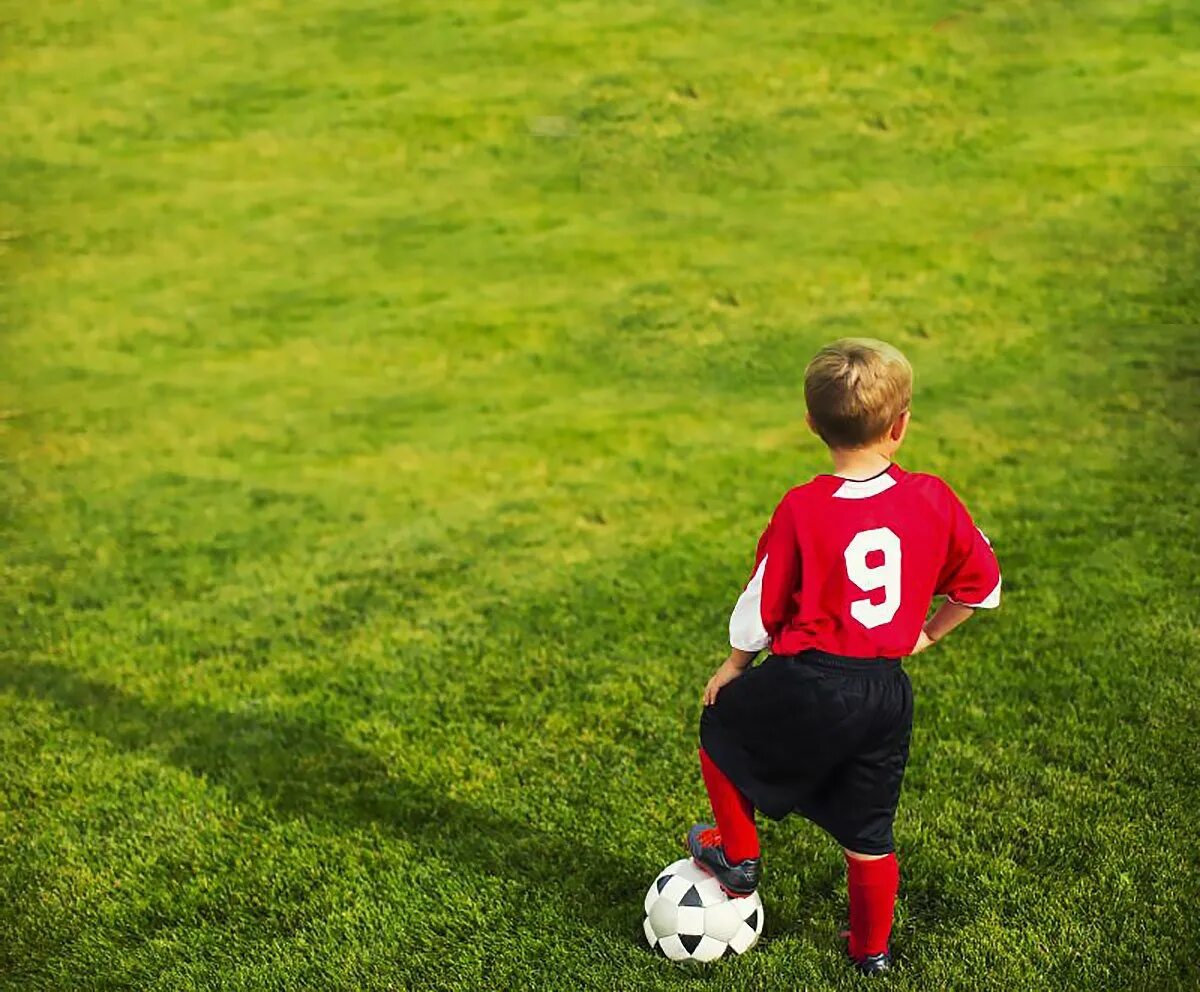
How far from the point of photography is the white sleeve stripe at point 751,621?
3.62 metres

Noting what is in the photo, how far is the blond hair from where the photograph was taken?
11.0 feet

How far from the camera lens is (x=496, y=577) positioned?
24.3 ft

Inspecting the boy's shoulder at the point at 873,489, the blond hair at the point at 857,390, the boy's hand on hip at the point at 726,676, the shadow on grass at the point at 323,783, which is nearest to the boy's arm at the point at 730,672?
the boy's hand on hip at the point at 726,676

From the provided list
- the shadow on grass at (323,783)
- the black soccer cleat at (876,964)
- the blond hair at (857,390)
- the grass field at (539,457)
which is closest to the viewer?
the blond hair at (857,390)

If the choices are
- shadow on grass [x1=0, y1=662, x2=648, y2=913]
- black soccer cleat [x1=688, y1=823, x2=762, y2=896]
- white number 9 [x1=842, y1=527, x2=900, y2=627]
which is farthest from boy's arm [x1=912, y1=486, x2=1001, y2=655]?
shadow on grass [x1=0, y1=662, x2=648, y2=913]

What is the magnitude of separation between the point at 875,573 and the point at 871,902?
3.38 ft

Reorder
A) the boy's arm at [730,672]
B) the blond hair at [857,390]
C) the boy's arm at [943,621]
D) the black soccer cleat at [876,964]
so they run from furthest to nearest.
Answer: the black soccer cleat at [876,964], the boy's arm at [730,672], the boy's arm at [943,621], the blond hair at [857,390]

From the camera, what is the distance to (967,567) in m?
3.54

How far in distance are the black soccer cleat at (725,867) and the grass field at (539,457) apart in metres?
0.25

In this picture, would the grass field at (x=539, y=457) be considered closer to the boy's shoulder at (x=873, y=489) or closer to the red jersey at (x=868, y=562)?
the red jersey at (x=868, y=562)

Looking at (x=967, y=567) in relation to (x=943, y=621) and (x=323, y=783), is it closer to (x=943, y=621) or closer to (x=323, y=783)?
(x=943, y=621)

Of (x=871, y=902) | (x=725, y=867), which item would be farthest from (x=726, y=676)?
(x=871, y=902)

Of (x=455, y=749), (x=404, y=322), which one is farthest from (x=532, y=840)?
(x=404, y=322)

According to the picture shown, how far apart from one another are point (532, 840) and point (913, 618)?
1.98 m
